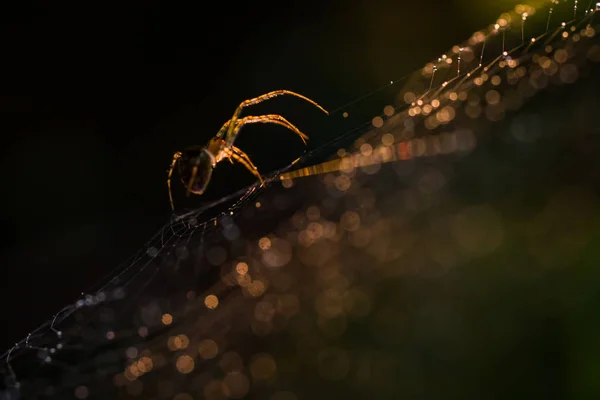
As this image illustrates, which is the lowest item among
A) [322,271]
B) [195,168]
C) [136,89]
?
[322,271]

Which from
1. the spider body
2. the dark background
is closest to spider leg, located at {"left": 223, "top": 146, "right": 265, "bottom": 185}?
the spider body

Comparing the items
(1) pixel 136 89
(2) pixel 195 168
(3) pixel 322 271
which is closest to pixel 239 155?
(2) pixel 195 168

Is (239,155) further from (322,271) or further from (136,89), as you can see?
(136,89)

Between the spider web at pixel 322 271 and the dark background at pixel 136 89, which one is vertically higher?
the dark background at pixel 136 89

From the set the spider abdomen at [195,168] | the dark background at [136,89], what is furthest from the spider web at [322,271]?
the dark background at [136,89]

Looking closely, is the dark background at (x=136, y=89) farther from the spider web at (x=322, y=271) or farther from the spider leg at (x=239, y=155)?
the spider web at (x=322, y=271)

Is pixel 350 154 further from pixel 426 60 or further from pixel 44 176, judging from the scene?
pixel 44 176

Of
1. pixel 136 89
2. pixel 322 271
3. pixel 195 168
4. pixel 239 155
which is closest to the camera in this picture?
pixel 322 271
